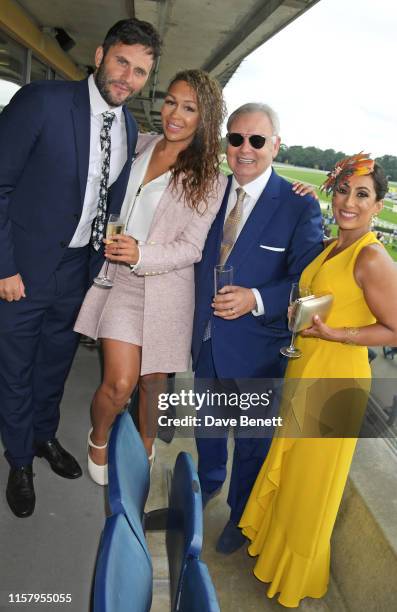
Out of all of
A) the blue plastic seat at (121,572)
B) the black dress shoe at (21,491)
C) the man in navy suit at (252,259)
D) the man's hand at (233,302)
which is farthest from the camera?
the black dress shoe at (21,491)

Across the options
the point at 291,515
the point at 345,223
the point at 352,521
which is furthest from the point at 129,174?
the point at 352,521

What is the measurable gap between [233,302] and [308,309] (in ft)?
1.09

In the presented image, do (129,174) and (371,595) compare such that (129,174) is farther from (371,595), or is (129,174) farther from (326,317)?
(371,595)

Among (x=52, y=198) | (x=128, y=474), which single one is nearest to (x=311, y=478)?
(x=128, y=474)

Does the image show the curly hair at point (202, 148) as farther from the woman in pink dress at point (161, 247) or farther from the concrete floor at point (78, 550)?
the concrete floor at point (78, 550)

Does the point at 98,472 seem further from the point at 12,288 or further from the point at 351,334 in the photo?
the point at 351,334

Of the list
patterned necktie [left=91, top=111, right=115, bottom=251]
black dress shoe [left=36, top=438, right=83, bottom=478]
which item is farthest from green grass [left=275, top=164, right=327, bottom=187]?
black dress shoe [left=36, top=438, right=83, bottom=478]

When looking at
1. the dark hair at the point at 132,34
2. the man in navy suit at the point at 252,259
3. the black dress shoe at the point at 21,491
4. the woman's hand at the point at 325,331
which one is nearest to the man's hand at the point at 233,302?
the man in navy suit at the point at 252,259

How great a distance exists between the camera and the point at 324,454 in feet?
6.40

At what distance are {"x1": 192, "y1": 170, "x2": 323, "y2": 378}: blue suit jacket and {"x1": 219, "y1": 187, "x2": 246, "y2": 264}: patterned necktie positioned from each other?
0.09ft

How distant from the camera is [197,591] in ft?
3.60

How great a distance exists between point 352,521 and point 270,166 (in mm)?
1574

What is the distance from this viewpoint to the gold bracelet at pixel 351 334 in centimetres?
182

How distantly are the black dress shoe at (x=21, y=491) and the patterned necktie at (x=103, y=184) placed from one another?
1.14 m
